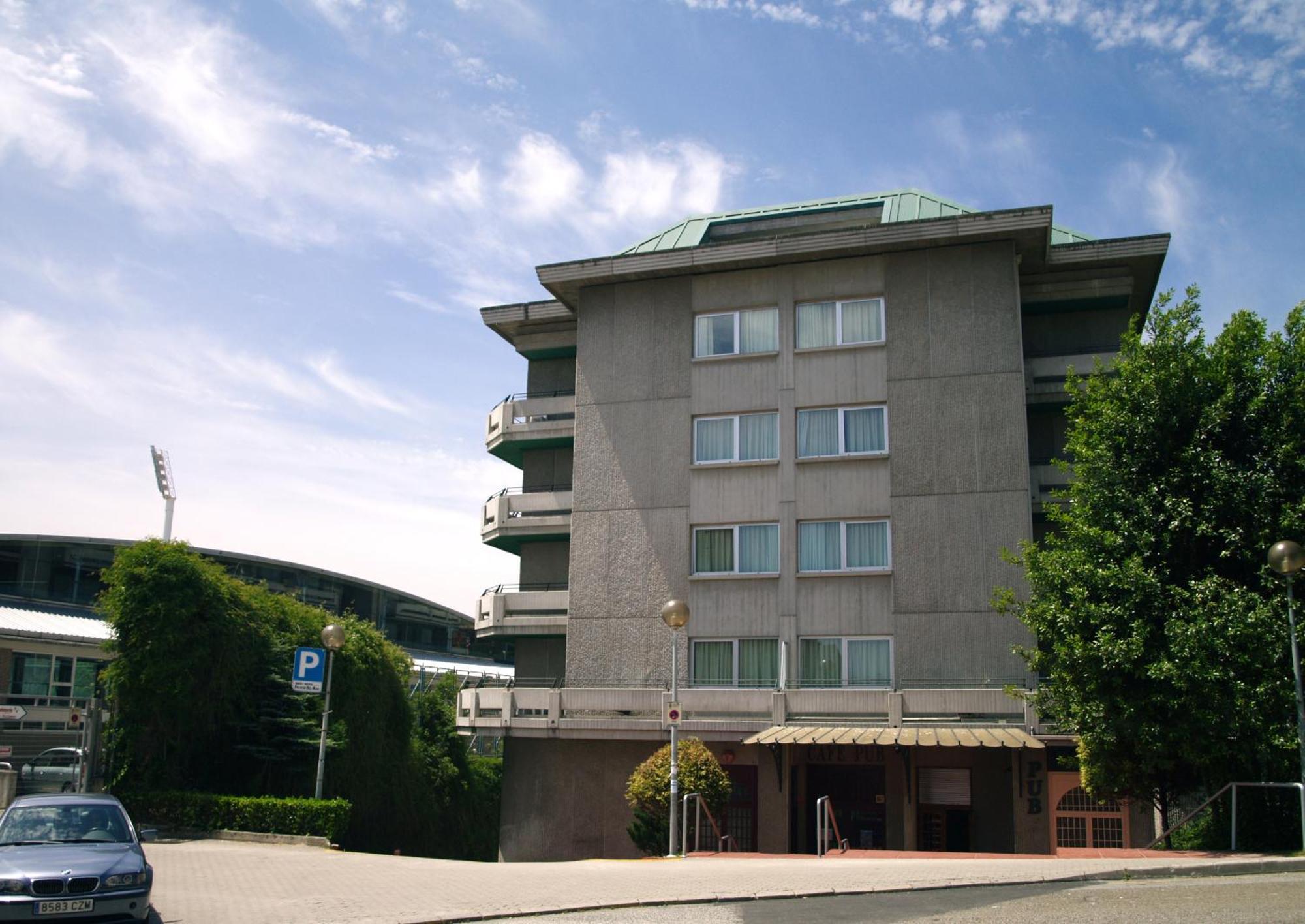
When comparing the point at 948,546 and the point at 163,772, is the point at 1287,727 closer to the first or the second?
the point at 948,546

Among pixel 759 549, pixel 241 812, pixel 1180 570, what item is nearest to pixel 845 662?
pixel 759 549

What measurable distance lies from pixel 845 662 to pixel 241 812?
591 inches

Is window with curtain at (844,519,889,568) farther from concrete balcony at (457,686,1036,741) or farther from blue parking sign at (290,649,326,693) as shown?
blue parking sign at (290,649,326,693)

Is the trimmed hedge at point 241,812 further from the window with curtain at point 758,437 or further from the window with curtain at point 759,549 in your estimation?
the window with curtain at point 758,437

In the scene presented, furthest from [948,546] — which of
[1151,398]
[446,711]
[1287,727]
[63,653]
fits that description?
[63,653]

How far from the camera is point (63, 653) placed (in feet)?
146

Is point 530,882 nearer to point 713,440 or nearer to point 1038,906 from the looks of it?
Result: point 1038,906

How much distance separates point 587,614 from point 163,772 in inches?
453

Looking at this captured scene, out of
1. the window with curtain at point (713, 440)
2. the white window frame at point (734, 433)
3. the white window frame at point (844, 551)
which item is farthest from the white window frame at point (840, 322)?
the white window frame at point (844, 551)

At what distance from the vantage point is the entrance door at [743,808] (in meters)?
28.7

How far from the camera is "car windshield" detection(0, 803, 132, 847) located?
1360cm

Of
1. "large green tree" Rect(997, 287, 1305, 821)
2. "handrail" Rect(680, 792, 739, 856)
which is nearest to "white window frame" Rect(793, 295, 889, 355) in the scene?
"large green tree" Rect(997, 287, 1305, 821)

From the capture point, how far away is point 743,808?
1144 inches

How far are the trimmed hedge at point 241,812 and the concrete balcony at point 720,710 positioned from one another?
6998 mm
